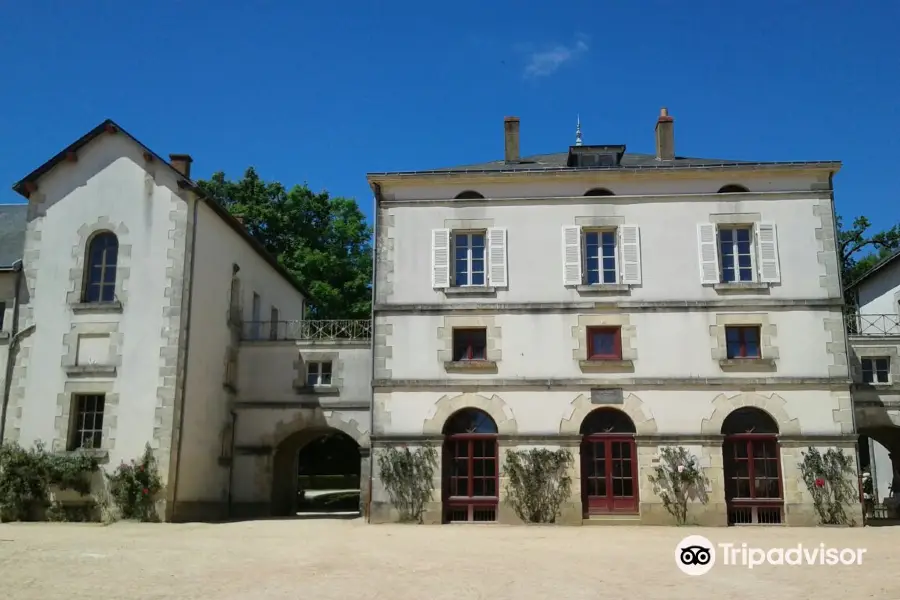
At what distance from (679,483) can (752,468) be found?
1716mm

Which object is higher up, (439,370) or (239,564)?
(439,370)

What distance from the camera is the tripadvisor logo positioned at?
36.6 ft

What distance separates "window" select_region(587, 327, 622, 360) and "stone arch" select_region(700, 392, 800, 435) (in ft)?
8.12

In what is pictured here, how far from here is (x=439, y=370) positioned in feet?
63.1

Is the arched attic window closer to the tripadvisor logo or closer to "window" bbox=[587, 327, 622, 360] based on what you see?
"window" bbox=[587, 327, 622, 360]

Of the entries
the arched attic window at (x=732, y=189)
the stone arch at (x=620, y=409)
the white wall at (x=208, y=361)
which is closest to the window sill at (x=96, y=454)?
the white wall at (x=208, y=361)

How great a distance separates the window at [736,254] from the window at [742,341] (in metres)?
1.16

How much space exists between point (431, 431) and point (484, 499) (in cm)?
192

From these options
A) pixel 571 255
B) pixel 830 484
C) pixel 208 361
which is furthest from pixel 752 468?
pixel 208 361

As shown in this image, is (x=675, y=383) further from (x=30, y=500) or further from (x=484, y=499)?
(x=30, y=500)

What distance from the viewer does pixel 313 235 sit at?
3572 cm

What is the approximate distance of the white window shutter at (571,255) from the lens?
1947cm

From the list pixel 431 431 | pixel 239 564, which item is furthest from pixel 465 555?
pixel 431 431

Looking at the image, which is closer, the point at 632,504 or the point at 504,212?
the point at 632,504
